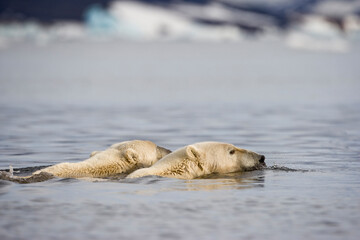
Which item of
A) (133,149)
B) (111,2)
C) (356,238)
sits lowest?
(356,238)

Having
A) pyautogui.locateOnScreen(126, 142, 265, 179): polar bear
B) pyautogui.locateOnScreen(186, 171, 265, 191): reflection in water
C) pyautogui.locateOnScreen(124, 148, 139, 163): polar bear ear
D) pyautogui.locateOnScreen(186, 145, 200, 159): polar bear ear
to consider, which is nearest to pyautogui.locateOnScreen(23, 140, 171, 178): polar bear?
pyautogui.locateOnScreen(124, 148, 139, 163): polar bear ear

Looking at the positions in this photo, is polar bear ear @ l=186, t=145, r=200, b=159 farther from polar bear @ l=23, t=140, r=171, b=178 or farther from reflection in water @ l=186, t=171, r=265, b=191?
polar bear @ l=23, t=140, r=171, b=178

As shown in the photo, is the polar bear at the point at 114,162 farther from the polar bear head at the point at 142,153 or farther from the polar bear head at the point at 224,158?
the polar bear head at the point at 224,158

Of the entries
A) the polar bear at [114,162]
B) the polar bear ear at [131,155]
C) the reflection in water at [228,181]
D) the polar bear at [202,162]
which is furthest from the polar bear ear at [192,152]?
the polar bear ear at [131,155]

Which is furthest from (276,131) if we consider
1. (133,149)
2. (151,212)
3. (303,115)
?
(151,212)

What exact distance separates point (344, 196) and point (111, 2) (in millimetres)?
108253

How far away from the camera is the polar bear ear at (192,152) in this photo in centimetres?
1184

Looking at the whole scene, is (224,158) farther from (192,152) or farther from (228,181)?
(228,181)

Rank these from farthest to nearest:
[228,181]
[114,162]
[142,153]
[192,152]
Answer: [142,153]
[114,162]
[192,152]
[228,181]

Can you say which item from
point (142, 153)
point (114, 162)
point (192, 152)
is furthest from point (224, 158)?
point (114, 162)

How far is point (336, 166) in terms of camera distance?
45.9ft

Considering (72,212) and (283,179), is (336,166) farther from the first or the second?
(72,212)

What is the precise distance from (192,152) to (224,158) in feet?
1.90

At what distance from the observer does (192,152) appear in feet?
39.2
